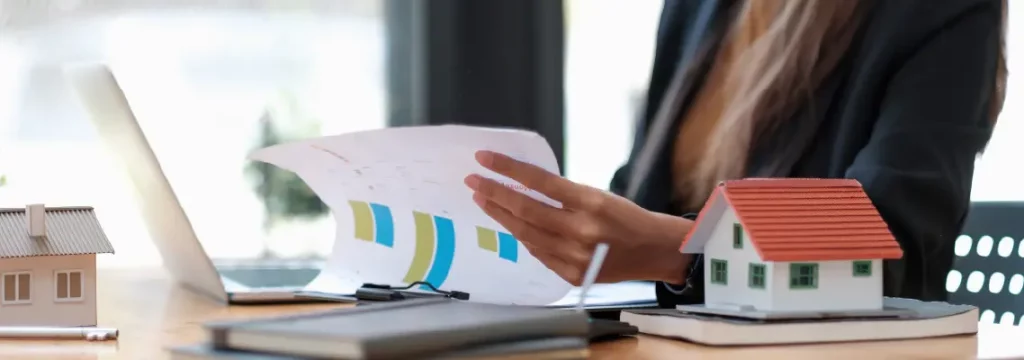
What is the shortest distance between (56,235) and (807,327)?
555mm

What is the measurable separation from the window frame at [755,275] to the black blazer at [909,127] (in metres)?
0.17

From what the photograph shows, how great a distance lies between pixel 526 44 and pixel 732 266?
1.29 meters

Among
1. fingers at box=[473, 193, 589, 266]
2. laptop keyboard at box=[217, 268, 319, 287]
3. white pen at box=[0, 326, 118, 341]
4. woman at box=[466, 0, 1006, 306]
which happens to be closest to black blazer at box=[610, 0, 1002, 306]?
woman at box=[466, 0, 1006, 306]

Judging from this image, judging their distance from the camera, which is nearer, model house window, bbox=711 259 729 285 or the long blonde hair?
model house window, bbox=711 259 729 285

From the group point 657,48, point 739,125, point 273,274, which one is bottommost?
Result: point 273,274

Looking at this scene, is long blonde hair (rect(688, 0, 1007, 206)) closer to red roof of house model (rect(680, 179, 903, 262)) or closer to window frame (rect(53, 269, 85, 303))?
red roof of house model (rect(680, 179, 903, 262))

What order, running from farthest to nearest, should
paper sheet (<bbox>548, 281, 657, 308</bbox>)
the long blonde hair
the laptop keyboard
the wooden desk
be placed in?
the laptop keyboard, the long blonde hair, paper sheet (<bbox>548, 281, 657, 308</bbox>), the wooden desk

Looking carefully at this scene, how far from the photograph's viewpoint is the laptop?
101 cm

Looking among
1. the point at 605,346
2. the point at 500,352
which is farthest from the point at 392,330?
the point at 605,346

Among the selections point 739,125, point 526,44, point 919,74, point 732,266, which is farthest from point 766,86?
point 526,44

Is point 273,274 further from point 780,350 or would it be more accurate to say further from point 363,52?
point 780,350

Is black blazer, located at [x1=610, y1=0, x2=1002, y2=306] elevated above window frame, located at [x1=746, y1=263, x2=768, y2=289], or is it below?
above

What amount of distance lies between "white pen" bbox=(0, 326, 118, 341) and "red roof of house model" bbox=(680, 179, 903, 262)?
43 cm

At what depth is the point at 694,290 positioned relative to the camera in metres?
0.88
